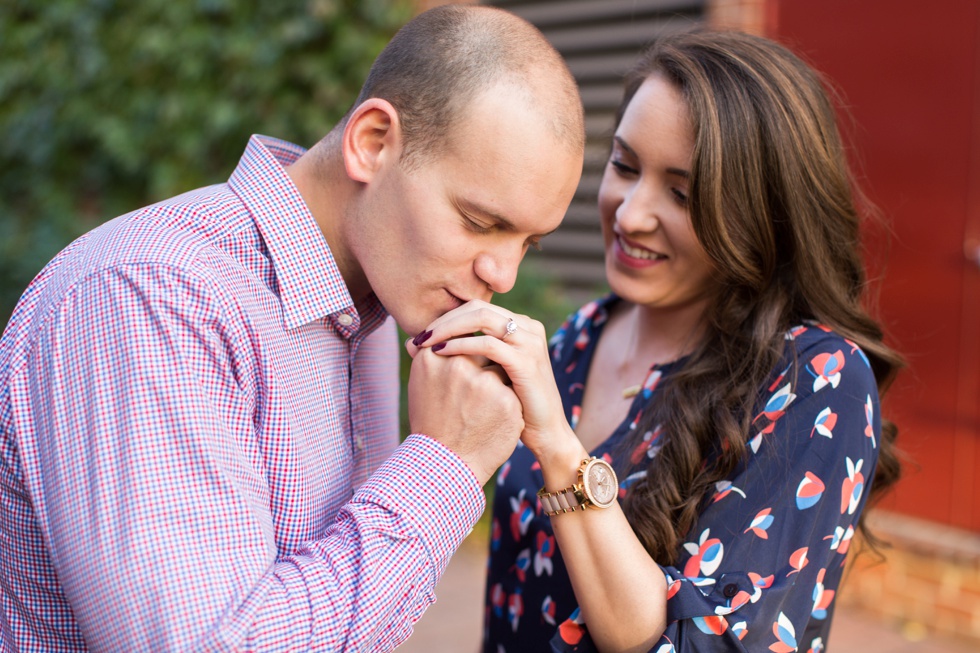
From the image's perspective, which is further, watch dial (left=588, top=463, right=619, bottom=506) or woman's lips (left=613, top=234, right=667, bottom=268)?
woman's lips (left=613, top=234, right=667, bottom=268)

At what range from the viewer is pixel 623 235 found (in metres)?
2.28

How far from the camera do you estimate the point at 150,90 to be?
7277 mm

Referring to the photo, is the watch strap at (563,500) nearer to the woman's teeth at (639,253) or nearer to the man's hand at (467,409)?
the man's hand at (467,409)

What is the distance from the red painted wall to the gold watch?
8.81ft

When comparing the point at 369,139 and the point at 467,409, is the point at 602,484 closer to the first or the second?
the point at 467,409

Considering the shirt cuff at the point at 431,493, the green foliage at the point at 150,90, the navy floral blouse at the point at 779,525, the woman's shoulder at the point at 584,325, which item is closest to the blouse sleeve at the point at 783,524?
the navy floral blouse at the point at 779,525

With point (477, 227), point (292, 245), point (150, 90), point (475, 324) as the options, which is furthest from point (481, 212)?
point (150, 90)

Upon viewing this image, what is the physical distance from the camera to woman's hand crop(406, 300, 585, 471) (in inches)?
63.2

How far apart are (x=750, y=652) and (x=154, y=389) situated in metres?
1.15

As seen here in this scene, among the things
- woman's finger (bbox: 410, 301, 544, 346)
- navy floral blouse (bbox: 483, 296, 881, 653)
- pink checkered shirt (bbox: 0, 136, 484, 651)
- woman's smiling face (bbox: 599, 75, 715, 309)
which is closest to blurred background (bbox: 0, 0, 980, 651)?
woman's smiling face (bbox: 599, 75, 715, 309)

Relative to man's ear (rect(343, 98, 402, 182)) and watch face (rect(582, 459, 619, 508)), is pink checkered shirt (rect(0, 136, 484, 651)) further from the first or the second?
watch face (rect(582, 459, 619, 508))

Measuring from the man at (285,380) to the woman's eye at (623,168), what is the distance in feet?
2.02

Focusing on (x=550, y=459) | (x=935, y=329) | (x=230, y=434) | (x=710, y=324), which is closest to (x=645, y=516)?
(x=550, y=459)

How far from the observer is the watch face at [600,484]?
5.65ft
